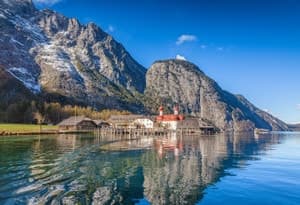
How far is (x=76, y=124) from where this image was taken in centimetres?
17575

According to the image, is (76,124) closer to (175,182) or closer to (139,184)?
(175,182)

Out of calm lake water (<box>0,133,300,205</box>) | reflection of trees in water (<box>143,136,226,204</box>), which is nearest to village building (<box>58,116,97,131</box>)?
reflection of trees in water (<box>143,136,226,204</box>)

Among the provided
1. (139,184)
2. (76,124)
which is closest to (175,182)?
(139,184)

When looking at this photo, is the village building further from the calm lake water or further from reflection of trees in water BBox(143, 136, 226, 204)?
the calm lake water

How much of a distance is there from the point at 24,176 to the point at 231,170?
26929mm

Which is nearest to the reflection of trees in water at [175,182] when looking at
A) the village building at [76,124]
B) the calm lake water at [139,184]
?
the calm lake water at [139,184]

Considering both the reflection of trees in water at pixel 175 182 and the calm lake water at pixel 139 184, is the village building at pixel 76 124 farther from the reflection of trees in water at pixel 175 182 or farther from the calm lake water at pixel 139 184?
the calm lake water at pixel 139 184

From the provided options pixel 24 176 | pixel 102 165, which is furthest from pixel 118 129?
pixel 24 176

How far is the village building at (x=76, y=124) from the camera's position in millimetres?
171625

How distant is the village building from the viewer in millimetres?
171625

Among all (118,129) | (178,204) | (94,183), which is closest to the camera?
(178,204)

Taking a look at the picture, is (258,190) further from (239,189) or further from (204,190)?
(204,190)

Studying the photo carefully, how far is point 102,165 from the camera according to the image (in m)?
45.5

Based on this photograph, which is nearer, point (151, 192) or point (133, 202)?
point (133, 202)
